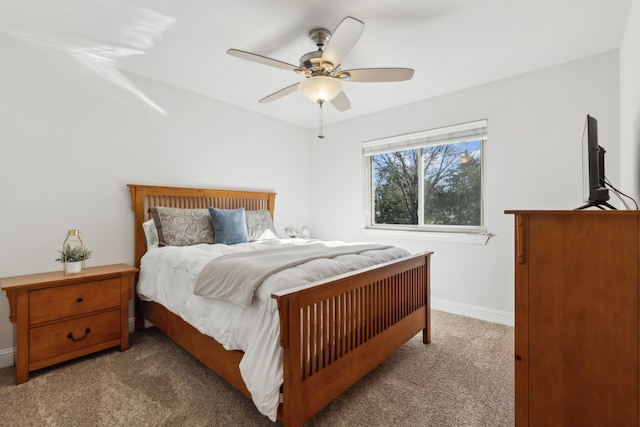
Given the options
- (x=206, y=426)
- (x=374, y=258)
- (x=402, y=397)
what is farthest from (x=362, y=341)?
(x=206, y=426)

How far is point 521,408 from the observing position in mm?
1291

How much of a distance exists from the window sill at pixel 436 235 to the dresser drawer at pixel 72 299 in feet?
9.34

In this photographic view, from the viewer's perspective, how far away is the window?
3301 millimetres

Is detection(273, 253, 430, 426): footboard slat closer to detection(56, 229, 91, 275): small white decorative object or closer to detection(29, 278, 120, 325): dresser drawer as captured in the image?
detection(29, 278, 120, 325): dresser drawer

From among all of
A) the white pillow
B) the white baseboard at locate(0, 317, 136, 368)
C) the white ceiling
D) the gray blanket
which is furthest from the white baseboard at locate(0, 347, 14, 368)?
the white ceiling

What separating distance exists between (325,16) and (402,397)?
2.47 m

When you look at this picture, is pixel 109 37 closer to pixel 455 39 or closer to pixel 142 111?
pixel 142 111

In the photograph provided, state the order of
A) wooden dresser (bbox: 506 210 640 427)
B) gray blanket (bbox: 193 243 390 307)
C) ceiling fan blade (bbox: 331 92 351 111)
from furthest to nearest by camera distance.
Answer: ceiling fan blade (bbox: 331 92 351 111) < gray blanket (bbox: 193 243 390 307) < wooden dresser (bbox: 506 210 640 427)

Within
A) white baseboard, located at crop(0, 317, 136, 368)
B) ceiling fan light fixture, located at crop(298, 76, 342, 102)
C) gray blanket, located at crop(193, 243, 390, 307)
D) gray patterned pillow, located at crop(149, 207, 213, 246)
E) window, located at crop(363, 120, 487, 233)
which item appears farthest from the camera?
window, located at crop(363, 120, 487, 233)

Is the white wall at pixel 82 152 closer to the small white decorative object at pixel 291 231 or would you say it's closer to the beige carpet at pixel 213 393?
the beige carpet at pixel 213 393

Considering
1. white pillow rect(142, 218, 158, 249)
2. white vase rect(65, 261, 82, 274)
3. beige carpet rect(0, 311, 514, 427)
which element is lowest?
beige carpet rect(0, 311, 514, 427)

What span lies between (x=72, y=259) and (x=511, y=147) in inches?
155

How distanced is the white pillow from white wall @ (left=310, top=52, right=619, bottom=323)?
254cm

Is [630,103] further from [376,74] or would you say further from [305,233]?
[305,233]
